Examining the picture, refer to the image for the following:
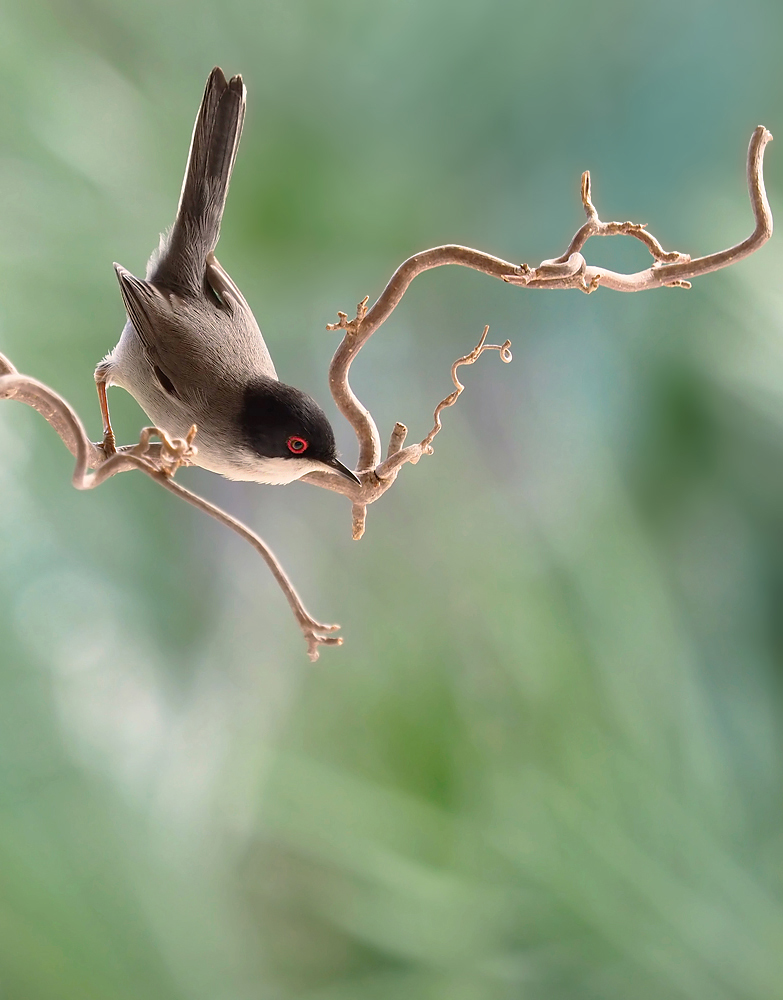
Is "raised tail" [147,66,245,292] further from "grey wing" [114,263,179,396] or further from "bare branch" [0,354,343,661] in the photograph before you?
"bare branch" [0,354,343,661]

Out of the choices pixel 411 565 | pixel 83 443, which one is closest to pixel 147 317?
pixel 83 443

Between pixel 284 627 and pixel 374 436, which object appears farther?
pixel 284 627

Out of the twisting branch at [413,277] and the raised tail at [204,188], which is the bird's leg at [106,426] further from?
the raised tail at [204,188]

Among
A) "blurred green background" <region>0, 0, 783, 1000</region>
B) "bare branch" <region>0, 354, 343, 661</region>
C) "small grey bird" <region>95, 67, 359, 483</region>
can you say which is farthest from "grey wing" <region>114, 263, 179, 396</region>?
"blurred green background" <region>0, 0, 783, 1000</region>

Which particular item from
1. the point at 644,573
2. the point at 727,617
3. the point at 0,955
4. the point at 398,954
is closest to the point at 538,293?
the point at 644,573

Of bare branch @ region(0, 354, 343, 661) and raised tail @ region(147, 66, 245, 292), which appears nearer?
bare branch @ region(0, 354, 343, 661)

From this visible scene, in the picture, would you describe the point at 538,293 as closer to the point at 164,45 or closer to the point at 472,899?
the point at 164,45

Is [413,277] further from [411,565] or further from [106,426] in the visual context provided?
[411,565]

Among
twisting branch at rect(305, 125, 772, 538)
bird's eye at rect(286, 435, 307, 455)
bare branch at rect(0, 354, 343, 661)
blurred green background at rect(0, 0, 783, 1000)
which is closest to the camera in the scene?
bare branch at rect(0, 354, 343, 661)

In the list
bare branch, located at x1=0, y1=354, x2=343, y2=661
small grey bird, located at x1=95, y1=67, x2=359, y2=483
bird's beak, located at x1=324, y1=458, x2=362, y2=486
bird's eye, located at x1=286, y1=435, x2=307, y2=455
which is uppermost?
small grey bird, located at x1=95, y1=67, x2=359, y2=483

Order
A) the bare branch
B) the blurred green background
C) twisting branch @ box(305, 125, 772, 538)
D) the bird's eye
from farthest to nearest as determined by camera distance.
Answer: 1. the blurred green background
2. the bird's eye
3. twisting branch @ box(305, 125, 772, 538)
4. the bare branch
